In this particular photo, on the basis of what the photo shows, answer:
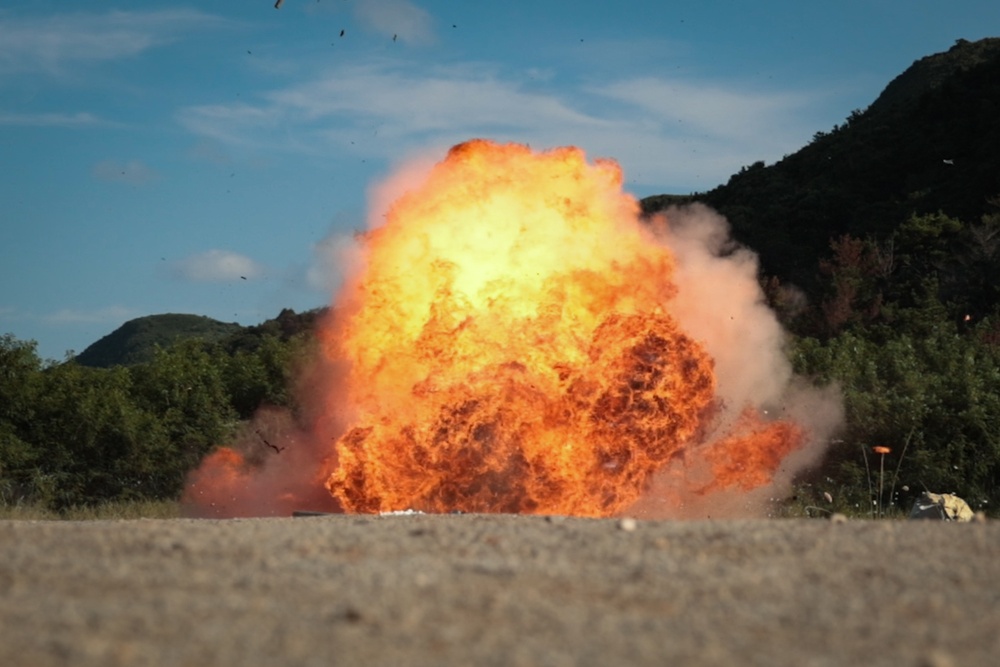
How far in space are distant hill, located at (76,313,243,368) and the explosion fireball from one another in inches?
1950

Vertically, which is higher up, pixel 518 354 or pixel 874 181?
pixel 874 181

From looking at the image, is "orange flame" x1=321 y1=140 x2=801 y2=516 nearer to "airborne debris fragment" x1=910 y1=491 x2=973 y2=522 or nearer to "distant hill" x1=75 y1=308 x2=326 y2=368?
"airborne debris fragment" x1=910 y1=491 x2=973 y2=522

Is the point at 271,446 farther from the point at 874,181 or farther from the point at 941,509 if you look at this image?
the point at 874,181

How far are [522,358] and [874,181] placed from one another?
114ft

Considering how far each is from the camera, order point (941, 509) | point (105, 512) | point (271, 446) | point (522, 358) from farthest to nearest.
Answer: point (105, 512) < point (271, 446) < point (941, 509) < point (522, 358)

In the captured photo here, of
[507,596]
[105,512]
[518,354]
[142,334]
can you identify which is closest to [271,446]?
[105,512]

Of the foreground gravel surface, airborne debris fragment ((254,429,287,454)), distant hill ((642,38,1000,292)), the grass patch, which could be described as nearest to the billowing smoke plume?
airborne debris fragment ((254,429,287,454))

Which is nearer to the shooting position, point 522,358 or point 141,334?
point 522,358

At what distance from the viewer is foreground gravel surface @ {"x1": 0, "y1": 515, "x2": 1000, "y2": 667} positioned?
232 inches

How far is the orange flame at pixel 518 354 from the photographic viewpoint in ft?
48.1

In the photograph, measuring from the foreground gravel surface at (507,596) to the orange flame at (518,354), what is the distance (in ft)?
16.7

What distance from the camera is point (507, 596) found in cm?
695

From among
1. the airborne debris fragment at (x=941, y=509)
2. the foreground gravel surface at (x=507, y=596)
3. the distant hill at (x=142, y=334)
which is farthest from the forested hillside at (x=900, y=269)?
the distant hill at (x=142, y=334)

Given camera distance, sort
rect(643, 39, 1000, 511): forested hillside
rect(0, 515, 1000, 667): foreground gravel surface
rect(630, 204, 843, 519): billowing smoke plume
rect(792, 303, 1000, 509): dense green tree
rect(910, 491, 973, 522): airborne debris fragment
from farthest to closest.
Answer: rect(643, 39, 1000, 511): forested hillside < rect(792, 303, 1000, 509): dense green tree < rect(630, 204, 843, 519): billowing smoke plume < rect(910, 491, 973, 522): airborne debris fragment < rect(0, 515, 1000, 667): foreground gravel surface
